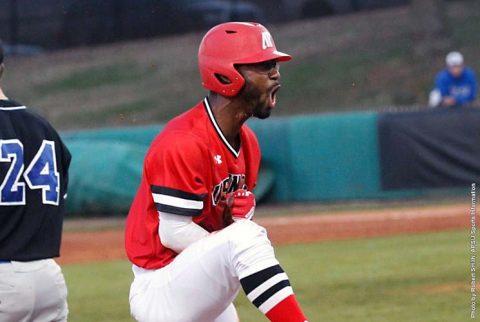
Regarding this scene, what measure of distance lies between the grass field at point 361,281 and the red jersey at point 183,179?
2712 mm

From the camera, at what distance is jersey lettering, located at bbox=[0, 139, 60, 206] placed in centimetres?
424

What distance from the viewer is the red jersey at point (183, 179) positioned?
14.2 ft

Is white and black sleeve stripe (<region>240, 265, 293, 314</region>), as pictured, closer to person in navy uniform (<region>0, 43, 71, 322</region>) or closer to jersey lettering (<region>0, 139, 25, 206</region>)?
person in navy uniform (<region>0, 43, 71, 322</region>)

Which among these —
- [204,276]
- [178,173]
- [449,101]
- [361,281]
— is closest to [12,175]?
[178,173]

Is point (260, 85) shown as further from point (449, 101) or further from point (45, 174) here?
point (449, 101)

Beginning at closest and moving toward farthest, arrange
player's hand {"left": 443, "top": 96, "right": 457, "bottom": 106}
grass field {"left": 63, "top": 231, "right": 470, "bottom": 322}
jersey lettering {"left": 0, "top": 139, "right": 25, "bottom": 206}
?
jersey lettering {"left": 0, "top": 139, "right": 25, "bottom": 206}, grass field {"left": 63, "top": 231, "right": 470, "bottom": 322}, player's hand {"left": 443, "top": 96, "right": 457, "bottom": 106}

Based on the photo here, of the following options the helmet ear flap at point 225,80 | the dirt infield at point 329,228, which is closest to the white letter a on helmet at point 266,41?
the helmet ear flap at point 225,80

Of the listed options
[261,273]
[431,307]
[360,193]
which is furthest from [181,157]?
[360,193]

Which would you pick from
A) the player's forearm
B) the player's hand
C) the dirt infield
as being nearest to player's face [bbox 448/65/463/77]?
the player's hand

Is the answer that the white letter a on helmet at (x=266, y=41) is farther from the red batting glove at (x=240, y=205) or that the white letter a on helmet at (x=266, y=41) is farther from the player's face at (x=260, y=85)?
the red batting glove at (x=240, y=205)

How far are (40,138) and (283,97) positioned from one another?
20906 mm

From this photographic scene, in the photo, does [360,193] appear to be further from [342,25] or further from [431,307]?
[342,25]

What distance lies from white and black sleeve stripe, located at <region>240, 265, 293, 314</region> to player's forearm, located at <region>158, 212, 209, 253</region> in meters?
0.38

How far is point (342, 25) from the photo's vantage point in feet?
88.8
